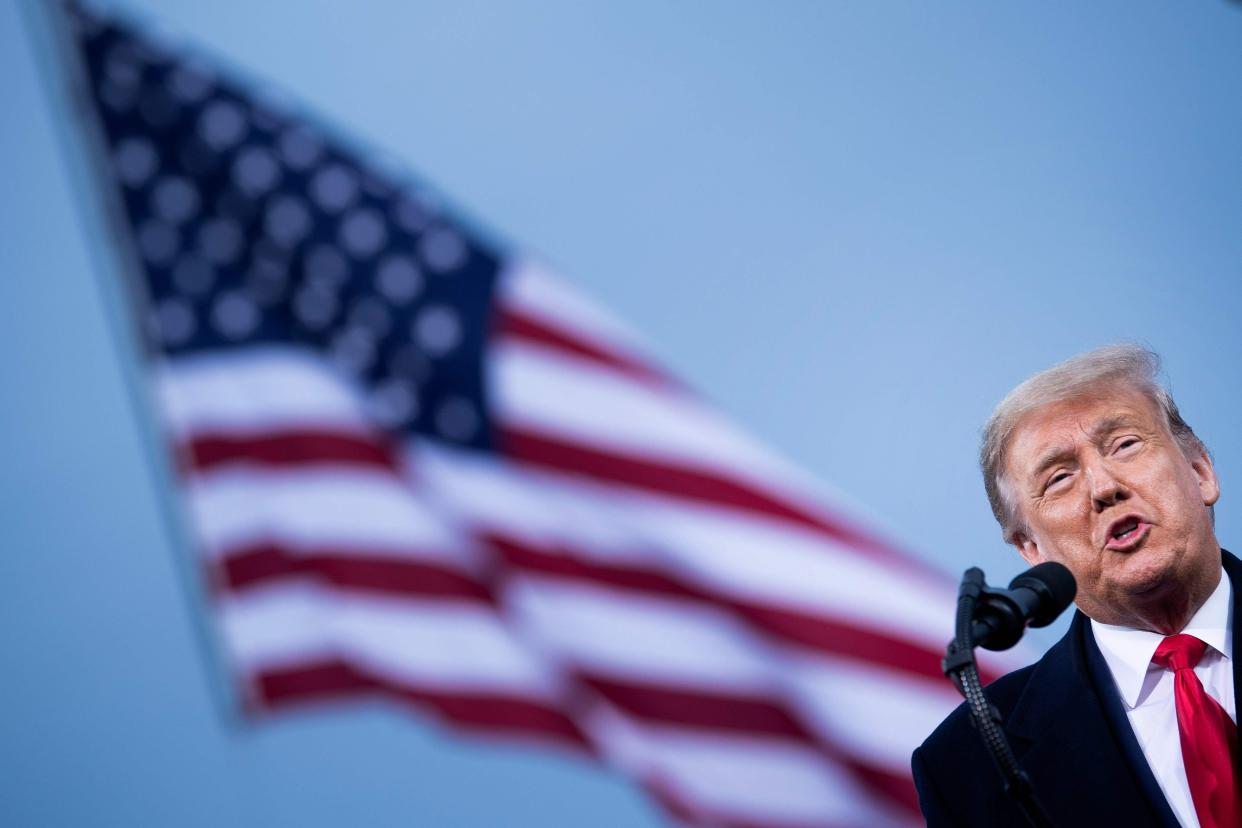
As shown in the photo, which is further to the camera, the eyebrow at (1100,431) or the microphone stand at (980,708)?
the eyebrow at (1100,431)

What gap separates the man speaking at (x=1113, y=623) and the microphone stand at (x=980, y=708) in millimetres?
239

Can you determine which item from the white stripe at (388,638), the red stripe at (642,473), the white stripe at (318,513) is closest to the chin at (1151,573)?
the red stripe at (642,473)

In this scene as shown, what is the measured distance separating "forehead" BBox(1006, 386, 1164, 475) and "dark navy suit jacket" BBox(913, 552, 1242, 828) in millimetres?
209

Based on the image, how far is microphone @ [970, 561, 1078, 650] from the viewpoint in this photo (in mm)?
1271

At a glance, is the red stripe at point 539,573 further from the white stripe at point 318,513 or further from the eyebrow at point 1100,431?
the eyebrow at point 1100,431

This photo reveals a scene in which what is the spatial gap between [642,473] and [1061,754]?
2.42 meters

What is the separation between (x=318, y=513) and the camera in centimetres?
391

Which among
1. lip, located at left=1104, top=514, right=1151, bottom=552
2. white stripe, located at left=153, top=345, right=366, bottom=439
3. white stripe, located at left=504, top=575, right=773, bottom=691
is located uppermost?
white stripe, located at left=153, top=345, right=366, bottom=439

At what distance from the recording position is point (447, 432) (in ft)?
13.1

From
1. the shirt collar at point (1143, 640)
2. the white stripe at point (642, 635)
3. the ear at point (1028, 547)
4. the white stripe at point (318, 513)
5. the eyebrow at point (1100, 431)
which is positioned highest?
the white stripe at point (318, 513)

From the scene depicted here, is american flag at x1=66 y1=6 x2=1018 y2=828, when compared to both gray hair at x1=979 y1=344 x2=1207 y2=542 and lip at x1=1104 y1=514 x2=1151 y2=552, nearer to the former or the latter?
gray hair at x1=979 y1=344 x2=1207 y2=542

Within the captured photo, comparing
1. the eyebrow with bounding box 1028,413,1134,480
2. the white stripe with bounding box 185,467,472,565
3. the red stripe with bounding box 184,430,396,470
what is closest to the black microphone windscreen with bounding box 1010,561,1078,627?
the eyebrow with bounding box 1028,413,1134,480

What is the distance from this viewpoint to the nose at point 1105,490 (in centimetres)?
151

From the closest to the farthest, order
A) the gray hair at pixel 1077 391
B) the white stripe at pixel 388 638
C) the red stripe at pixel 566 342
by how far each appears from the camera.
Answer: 1. the gray hair at pixel 1077 391
2. the white stripe at pixel 388 638
3. the red stripe at pixel 566 342
